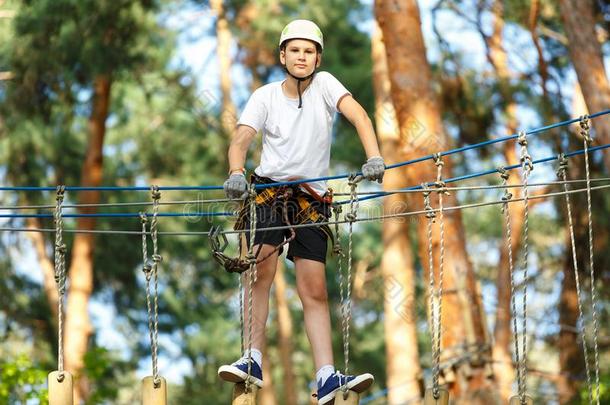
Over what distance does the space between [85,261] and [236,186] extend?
803 centimetres

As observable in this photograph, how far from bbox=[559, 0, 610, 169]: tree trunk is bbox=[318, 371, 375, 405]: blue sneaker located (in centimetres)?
410

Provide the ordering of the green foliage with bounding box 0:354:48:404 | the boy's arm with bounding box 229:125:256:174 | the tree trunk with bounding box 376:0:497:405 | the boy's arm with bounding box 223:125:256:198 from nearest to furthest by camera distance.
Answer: the boy's arm with bounding box 223:125:256:198 → the boy's arm with bounding box 229:125:256:174 → the tree trunk with bounding box 376:0:497:405 → the green foliage with bounding box 0:354:48:404

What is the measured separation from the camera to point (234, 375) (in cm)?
428

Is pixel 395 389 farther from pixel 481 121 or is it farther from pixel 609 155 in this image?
pixel 481 121

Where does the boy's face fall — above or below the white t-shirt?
above

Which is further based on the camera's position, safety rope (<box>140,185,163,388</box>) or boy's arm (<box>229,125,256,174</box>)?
boy's arm (<box>229,125,256,174</box>)

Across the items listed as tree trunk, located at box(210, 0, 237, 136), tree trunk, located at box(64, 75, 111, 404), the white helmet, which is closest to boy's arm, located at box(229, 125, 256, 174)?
the white helmet

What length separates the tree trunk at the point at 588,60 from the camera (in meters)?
7.94

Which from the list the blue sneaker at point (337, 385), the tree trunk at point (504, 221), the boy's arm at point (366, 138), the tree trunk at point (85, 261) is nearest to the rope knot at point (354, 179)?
the boy's arm at point (366, 138)

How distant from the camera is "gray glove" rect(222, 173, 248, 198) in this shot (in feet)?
14.1

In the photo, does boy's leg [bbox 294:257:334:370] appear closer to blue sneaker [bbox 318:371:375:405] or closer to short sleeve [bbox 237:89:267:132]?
blue sneaker [bbox 318:371:375:405]

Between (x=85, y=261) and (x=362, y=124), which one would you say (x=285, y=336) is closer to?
(x=85, y=261)

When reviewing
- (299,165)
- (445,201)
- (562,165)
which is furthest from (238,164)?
(445,201)

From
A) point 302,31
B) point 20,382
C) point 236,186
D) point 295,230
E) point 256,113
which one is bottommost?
point 20,382
